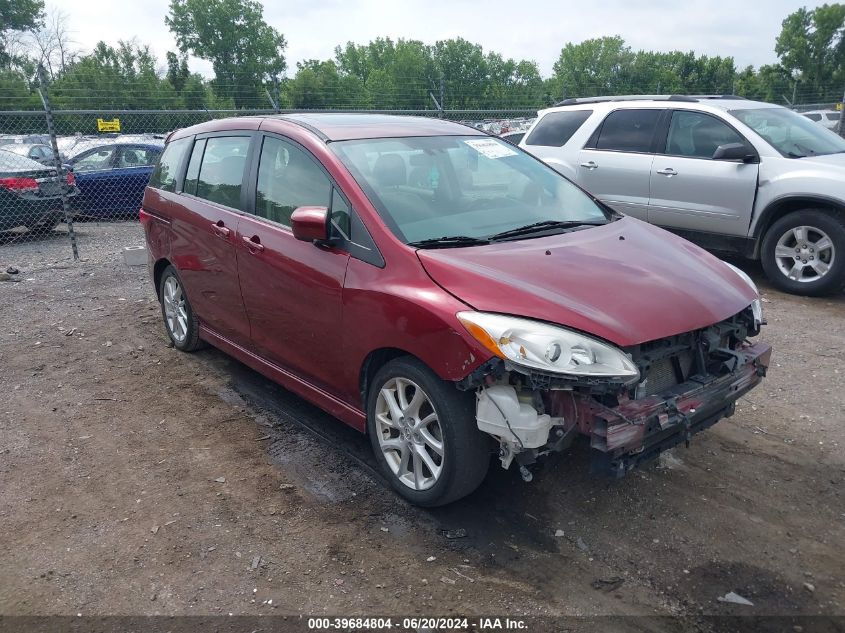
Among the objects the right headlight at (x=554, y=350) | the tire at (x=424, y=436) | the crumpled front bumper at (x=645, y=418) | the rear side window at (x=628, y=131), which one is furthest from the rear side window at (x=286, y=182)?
the rear side window at (x=628, y=131)

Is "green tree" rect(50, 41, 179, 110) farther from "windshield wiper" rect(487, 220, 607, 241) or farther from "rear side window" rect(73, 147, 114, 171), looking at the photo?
"windshield wiper" rect(487, 220, 607, 241)

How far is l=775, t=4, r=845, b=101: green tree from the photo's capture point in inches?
2441

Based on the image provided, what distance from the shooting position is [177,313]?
5.67m

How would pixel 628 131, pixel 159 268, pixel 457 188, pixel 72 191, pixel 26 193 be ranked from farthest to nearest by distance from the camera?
pixel 72 191, pixel 26 193, pixel 628 131, pixel 159 268, pixel 457 188

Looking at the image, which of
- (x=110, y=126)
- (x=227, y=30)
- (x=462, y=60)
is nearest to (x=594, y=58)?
(x=462, y=60)

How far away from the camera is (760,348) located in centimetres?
357

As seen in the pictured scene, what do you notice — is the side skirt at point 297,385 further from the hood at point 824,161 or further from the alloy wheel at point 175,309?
the hood at point 824,161

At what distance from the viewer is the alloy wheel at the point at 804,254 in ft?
22.4

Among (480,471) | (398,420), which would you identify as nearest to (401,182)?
(398,420)

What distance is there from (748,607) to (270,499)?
7.39ft

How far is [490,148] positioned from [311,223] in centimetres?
154

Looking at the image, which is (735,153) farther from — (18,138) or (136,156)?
(18,138)

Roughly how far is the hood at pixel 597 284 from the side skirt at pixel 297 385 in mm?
995

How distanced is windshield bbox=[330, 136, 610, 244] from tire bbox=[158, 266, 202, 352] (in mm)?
2227
